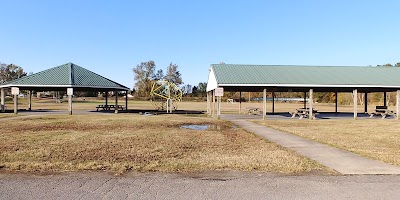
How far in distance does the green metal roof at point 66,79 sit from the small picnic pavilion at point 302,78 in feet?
36.5

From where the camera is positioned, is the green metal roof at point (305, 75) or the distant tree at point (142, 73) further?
the distant tree at point (142, 73)

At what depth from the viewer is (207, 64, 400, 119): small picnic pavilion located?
2345 cm

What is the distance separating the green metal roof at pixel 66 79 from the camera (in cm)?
2691

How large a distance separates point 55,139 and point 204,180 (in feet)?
24.8

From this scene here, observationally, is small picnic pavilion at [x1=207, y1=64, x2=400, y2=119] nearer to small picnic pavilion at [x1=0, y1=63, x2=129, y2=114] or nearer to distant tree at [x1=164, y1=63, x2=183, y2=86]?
small picnic pavilion at [x1=0, y1=63, x2=129, y2=114]

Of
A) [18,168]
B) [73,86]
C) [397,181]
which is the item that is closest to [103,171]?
[18,168]

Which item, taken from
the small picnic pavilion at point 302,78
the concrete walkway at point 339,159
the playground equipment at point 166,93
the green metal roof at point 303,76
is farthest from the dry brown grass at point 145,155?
the playground equipment at point 166,93

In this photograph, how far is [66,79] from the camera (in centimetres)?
2761

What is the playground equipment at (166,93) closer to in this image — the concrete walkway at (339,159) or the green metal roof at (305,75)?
the green metal roof at (305,75)

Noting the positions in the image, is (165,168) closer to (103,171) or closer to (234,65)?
(103,171)

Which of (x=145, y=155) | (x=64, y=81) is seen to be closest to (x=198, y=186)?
(x=145, y=155)

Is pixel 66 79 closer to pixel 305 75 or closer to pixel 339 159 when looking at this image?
pixel 305 75

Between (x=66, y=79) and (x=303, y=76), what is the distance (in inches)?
805

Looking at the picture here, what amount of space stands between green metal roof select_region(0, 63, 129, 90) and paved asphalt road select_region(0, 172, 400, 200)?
22.5 metres
